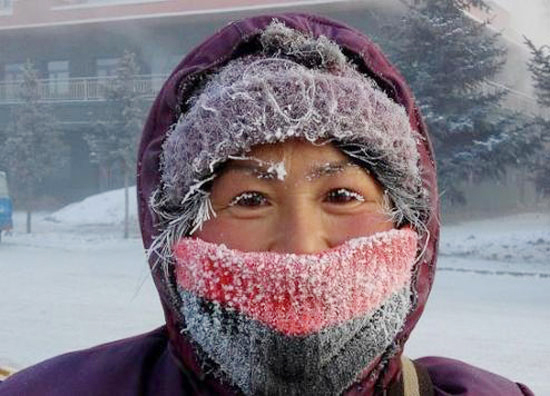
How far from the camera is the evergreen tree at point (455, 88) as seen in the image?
1755cm

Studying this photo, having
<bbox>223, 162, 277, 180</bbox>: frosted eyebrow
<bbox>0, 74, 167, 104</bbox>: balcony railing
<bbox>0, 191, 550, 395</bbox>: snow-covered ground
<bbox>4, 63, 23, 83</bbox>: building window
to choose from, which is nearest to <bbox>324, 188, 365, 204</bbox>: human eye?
<bbox>223, 162, 277, 180</bbox>: frosted eyebrow

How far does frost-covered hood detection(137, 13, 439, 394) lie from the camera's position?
1422 millimetres

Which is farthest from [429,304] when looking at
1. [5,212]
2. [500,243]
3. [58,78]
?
[58,78]

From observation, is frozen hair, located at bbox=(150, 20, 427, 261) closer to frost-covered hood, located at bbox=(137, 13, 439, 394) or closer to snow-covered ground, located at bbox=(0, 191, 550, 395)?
frost-covered hood, located at bbox=(137, 13, 439, 394)

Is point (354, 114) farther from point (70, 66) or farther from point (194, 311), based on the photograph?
point (70, 66)

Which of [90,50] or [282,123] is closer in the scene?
[282,123]

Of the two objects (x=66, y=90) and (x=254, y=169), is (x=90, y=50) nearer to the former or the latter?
(x=66, y=90)

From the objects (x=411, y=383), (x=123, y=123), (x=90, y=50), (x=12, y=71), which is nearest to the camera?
(x=411, y=383)

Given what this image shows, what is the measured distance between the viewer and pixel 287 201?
4.31 ft

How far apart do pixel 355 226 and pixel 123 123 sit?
75.6 ft

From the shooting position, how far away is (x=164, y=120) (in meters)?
1.48

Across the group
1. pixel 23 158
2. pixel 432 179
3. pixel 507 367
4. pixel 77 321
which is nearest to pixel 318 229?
pixel 432 179

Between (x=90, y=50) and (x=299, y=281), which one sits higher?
(x=90, y=50)

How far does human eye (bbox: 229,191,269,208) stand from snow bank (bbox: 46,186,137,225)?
69.1ft
